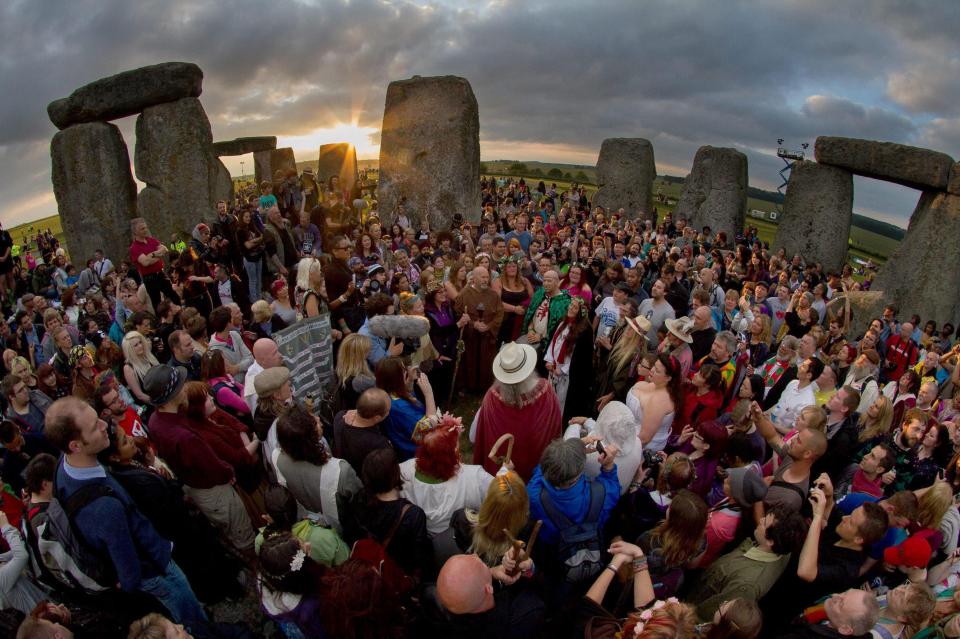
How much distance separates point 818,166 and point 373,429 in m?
14.2

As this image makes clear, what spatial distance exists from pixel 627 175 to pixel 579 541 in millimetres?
17003

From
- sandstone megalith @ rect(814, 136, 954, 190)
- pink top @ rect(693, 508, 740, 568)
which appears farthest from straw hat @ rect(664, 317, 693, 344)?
sandstone megalith @ rect(814, 136, 954, 190)

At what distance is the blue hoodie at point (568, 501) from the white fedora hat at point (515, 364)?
32.8 inches

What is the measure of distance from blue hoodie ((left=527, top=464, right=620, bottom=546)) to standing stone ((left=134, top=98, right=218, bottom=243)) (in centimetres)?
1157

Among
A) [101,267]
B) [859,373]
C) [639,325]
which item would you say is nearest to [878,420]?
[859,373]

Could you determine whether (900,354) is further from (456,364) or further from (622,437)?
(456,364)

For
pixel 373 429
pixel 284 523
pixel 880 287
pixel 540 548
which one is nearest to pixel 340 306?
pixel 373 429

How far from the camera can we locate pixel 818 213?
13227 millimetres

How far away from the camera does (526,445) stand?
409 centimetres

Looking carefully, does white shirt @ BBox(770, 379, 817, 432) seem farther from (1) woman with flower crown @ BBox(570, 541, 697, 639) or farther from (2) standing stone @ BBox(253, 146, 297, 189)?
(2) standing stone @ BBox(253, 146, 297, 189)

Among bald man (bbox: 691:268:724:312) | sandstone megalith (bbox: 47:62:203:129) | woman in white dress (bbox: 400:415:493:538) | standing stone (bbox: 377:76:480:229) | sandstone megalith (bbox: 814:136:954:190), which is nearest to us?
woman in white dress (bbox: 400:415:493:538)

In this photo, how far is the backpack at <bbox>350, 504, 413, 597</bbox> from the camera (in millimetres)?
2750

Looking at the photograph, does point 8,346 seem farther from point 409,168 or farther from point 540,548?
point 409,168

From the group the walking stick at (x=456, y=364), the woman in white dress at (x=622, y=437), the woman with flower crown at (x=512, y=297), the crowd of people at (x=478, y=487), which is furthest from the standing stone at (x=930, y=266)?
the woman in white dress at (x=622, y=437)
